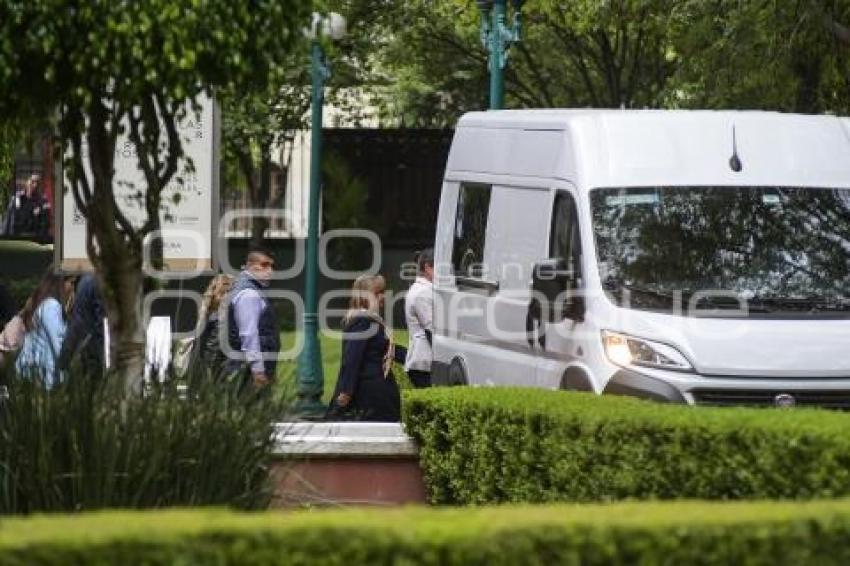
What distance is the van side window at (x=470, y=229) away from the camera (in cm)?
1602

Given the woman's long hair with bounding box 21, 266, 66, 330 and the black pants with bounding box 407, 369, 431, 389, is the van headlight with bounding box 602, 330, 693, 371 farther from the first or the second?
the black pants with bounding box 407, 369, 431, 389

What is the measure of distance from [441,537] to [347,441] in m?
5.13

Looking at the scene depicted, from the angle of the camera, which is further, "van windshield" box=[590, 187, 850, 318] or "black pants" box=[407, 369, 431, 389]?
"black pants" box=[407, 369, 431, 389]

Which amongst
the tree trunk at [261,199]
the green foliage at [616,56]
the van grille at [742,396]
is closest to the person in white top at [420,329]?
the van grille at [742,396]

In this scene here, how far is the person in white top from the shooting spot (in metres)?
17.4

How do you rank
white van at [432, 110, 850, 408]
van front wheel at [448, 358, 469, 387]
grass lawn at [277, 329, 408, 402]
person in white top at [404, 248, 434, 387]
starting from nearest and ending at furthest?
1. white van at [432, 110, 850, 408]
2. van front wheel at [448, 358, 469, 387]
3. person in white top at [404, 248, 434, 387]
4. grass lawn at [277, 329, 408, 402]

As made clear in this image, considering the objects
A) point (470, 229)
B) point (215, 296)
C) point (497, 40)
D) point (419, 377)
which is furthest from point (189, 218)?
point (497, 40)

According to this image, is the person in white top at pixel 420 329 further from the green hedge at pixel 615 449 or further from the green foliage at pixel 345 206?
the green foliage at pixel 345 206

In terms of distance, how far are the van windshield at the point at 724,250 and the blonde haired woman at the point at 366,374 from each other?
2.00m

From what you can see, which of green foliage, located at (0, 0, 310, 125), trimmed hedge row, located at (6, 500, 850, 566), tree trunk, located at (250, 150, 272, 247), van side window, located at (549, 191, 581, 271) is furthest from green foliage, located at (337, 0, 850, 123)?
trimmed hedge row, located at (6, 500, 850, 566)

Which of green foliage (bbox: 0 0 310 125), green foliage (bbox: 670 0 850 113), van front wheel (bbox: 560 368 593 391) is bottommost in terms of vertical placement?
van front wheel (bbox: 560 368 593 391)

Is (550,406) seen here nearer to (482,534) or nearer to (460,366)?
(482,534)

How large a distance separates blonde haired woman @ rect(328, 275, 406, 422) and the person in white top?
1.98 m

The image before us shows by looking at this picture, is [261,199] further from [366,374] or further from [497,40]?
[366,374]
